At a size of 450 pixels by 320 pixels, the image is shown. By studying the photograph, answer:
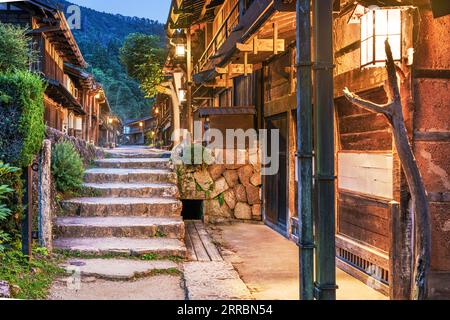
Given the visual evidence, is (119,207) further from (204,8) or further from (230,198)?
(204,8)

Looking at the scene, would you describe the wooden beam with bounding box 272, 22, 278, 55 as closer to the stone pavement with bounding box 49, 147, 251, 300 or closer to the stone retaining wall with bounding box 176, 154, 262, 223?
the stone pavement with bounding box 49, 147, 251, 300

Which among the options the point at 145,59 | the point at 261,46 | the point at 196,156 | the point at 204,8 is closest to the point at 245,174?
the point at 196,156

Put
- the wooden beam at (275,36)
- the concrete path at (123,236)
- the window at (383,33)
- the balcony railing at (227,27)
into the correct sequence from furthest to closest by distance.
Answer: the balcony railing at (227,27), the wooden beam at (275,36), the concrete path at (123,236), the window at (383,33)

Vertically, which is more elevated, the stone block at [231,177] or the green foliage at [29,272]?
the stone block at [231,177]

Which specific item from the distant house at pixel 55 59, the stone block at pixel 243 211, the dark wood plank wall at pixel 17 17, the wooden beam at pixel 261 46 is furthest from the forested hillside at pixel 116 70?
the wooden beam at pixel 261 46

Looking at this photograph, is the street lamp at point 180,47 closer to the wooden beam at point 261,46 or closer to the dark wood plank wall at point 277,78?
the dark wood plank wall at point 277,78

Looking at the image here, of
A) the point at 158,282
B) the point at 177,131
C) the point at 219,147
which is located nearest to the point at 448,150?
the point at 158,282

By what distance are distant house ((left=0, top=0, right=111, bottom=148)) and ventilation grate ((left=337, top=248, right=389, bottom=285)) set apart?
11430 mm

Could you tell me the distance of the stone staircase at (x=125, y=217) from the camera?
26.7 feet

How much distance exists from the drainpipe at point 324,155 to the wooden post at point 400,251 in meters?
2.40

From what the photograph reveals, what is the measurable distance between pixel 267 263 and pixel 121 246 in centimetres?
262

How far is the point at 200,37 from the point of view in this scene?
24125mm

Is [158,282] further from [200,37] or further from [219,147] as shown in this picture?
[200,37]

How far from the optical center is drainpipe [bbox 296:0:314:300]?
3.55 m
